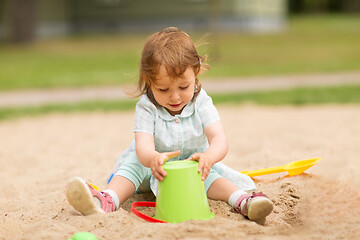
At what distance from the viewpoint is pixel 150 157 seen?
7.91 feet

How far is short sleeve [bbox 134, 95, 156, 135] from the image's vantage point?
2557 mm

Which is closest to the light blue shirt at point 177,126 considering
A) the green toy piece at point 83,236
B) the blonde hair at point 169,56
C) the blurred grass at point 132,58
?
the blonde hair at point 169,56

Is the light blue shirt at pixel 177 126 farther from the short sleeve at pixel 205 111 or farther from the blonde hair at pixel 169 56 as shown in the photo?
the blonde hair at pixel 169 56

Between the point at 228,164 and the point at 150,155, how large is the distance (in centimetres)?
115

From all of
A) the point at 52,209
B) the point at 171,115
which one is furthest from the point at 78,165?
the point at 171,115

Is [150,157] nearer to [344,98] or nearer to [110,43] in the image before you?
[344,98]

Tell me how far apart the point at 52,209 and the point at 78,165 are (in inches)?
41.5

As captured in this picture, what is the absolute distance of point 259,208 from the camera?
2.24 metres

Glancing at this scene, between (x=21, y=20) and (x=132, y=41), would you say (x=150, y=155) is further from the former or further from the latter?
(x=132, y=41)

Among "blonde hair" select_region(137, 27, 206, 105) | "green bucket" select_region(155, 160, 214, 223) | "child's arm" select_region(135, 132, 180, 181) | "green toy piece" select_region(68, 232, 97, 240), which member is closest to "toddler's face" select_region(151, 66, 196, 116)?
"blonde hair" select_region(137, 27, 206, 105)

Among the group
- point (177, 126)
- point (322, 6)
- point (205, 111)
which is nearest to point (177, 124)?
point (177, 126)

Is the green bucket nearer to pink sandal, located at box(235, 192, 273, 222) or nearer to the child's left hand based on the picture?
the child's left hand

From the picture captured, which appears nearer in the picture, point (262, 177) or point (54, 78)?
point (262, 177)

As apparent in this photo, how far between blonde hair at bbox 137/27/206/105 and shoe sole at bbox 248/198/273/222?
2.20ft
